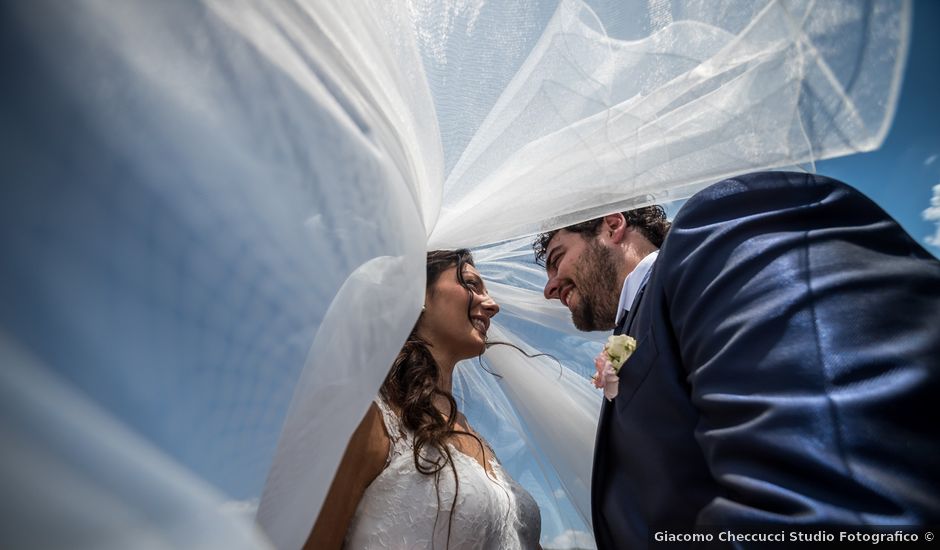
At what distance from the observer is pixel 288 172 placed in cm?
107

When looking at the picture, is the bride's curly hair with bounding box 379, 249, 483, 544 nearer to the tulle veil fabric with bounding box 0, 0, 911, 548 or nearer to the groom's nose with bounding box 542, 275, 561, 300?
the groom's nose with bounding box 542, 275, 561, 300

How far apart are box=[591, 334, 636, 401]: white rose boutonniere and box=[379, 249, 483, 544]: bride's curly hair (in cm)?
95

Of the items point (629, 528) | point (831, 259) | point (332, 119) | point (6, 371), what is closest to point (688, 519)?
point (629, 528)

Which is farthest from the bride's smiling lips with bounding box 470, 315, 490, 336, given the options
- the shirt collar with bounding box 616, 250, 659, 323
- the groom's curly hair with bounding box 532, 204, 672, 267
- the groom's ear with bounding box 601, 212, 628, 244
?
the shirt collar with bounding box 616, 250, 659, 323

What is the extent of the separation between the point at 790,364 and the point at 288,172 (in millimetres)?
1194

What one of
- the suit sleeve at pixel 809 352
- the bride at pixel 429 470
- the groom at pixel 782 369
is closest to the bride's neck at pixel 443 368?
the bride at pixel 429 470

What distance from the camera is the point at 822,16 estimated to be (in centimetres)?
119

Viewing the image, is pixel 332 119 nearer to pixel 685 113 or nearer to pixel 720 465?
pixel 685 113

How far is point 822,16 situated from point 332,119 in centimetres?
118

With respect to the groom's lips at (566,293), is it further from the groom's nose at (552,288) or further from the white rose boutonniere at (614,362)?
the white rose boutonniere at (614,362)

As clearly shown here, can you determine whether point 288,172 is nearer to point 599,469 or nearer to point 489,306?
point 599,469

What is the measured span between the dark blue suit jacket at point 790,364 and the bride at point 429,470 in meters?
0.98

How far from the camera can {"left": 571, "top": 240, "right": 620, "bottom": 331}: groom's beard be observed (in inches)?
110

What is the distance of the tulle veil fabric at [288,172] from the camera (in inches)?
29.9
